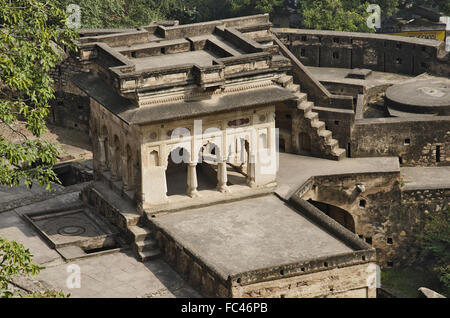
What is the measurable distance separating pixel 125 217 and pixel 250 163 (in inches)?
185

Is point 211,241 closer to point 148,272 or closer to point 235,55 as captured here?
point 148,272

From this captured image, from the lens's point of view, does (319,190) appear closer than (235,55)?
No

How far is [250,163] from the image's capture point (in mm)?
36719

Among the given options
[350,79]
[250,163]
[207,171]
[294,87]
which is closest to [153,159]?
[250,163]

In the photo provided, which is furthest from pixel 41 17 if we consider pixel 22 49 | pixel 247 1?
pixel 247 1

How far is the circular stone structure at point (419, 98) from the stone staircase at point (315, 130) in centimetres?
420

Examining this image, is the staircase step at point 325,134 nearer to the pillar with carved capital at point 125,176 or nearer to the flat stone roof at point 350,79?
the flat stone roof at point 350,79

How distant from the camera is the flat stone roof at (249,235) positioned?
32.1m

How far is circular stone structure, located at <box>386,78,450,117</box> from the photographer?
43438mm

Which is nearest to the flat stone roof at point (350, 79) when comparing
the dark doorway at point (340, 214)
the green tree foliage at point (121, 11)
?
the dark doorway at point (340, 214)

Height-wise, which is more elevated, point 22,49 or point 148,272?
point 22,49

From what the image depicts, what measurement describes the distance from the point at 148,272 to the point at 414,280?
11529mm

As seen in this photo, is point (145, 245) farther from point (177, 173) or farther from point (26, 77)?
point (26, 77)

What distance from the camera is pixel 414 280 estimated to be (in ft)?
132
